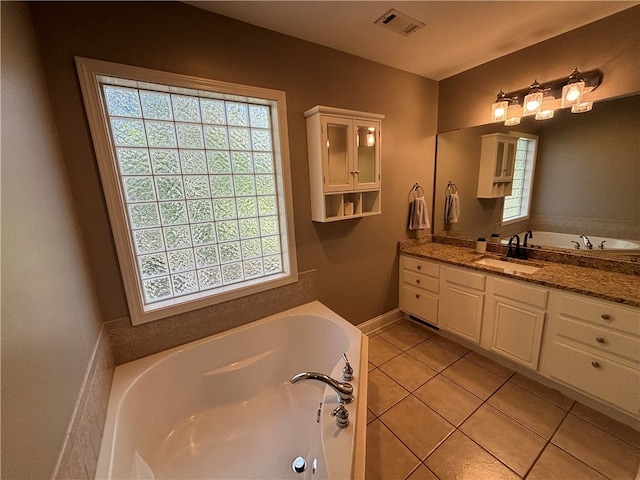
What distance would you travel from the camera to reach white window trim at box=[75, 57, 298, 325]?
1268 millimetres

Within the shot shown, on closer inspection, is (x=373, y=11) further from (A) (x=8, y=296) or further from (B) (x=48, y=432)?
(B) (x=48, y=432)

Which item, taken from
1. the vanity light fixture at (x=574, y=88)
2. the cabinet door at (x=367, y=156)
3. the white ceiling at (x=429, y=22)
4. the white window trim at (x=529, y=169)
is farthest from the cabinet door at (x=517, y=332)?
the white ceiling at (x=429, y=22)

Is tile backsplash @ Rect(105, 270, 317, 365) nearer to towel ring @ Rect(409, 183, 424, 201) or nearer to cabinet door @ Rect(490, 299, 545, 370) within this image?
towel ring @ Rect(409, 183, 424, 201)

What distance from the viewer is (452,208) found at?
267 cm

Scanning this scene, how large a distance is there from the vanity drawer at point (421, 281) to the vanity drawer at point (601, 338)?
893 millimetres

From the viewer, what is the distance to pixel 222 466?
1368 millimetres

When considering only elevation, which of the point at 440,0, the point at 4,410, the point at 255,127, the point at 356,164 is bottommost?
the point at 4,410

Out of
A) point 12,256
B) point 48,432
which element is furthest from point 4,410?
point 12,256

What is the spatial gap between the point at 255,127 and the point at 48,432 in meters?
1.79

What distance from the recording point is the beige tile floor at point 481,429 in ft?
4.42

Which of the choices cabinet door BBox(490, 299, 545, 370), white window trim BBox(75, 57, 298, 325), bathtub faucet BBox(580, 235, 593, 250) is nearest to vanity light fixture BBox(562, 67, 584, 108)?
bathtub faucet BBox(580, 235, 593, 250)

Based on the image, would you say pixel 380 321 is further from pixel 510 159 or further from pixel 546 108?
pixel 546 108

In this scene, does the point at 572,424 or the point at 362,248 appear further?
the point at 362,248

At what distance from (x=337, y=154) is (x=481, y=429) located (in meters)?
2.08
